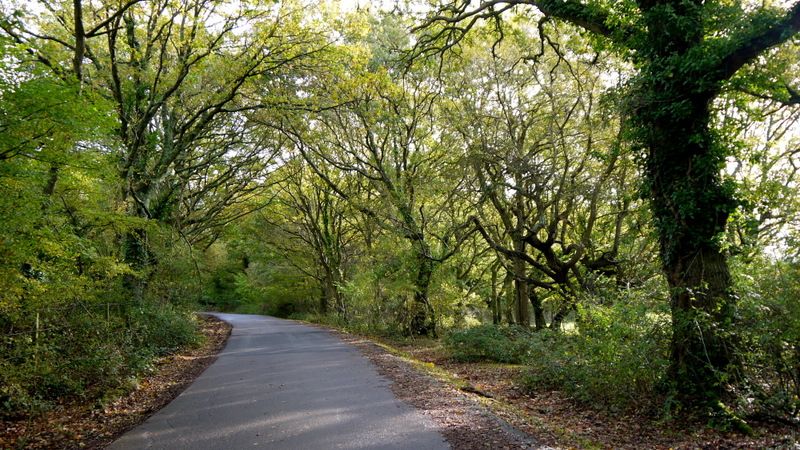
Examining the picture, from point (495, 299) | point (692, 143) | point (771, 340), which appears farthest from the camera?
point (495, 299)

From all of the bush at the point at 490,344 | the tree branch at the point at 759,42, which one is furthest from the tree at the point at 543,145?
the tree branch at the point at 759,42

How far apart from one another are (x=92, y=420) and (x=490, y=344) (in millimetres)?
9243

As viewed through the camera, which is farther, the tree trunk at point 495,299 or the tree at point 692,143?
the tree trunk at point 495,299

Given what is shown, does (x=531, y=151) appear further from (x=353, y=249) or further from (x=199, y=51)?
(x=353, y=249)

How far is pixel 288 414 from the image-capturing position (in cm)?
711

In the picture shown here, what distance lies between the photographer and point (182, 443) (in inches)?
235

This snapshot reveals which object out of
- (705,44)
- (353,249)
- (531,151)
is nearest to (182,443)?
(705,44)

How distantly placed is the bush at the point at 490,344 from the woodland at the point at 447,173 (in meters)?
0.08

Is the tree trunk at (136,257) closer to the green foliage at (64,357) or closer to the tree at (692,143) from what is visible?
the green foliage at (64,357)

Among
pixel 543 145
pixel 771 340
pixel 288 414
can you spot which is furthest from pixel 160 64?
pixel 771 340

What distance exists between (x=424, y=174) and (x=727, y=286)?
13639 mm

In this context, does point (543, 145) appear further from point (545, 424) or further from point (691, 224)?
point (545, 424)

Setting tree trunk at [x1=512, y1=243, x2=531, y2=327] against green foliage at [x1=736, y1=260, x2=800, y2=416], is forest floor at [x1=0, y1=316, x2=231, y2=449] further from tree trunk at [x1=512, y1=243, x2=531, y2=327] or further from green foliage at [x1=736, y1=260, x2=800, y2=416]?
tree trunk at [x1=512, y1=243, x2=531, y2=327]

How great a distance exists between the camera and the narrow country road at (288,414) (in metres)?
5.84
